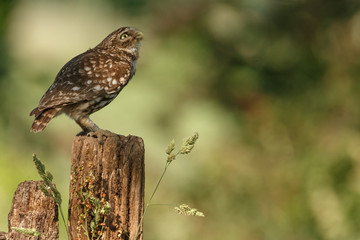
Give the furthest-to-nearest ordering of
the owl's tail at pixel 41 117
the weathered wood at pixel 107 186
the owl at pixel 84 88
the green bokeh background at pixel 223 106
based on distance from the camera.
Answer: the green bokeh background at pixel 223 106 → the owl at pixel 84 88 → the owl's tail at pixel 41 117 → the weathered wood at pixel 107 186

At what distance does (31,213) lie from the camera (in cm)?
323

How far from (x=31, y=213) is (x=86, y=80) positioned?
4.39ft

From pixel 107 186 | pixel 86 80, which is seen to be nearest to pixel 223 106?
pixel 86 80

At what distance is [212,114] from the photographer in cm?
895

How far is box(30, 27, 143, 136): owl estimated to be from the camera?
411cm

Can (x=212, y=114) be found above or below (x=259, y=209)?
above

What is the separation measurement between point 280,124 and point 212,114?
1.18 m

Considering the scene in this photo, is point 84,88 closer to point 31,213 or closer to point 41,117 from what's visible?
point 41,117

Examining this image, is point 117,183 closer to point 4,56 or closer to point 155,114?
point 155,114

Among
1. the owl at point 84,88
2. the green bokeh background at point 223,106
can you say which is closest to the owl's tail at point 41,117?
the owl at point 84,88

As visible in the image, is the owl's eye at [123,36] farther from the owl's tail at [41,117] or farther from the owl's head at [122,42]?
the owl's tail at [41,117]

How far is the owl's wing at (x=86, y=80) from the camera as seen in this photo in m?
4.14

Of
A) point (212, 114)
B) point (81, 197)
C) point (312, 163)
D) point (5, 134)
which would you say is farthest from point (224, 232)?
point (81, 197)

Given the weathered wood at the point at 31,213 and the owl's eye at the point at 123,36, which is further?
the owl's eye at the point at 123,36
